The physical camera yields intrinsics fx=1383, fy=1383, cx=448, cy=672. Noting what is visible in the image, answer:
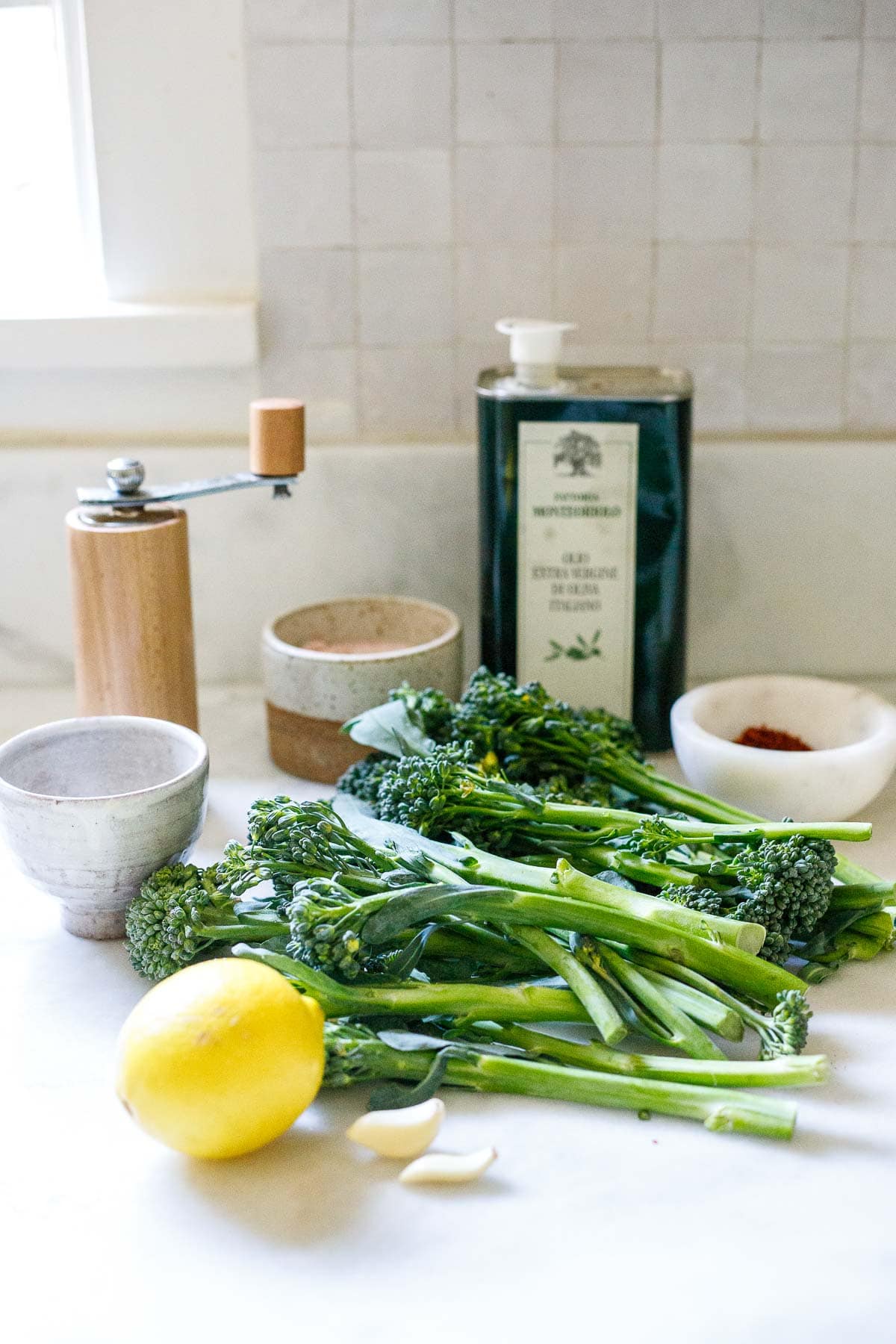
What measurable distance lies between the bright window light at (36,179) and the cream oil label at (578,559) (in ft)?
1.42

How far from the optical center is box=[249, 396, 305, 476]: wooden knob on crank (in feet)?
3.10

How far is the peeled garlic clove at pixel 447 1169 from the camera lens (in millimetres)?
608

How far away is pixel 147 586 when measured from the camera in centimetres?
93

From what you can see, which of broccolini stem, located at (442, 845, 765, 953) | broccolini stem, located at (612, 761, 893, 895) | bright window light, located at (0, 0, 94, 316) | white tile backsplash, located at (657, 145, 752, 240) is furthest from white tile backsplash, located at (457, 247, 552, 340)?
broccolini stem, located at (442, 845, 765, 953)

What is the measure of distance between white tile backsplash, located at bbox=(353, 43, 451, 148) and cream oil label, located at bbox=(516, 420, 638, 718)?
27 cm

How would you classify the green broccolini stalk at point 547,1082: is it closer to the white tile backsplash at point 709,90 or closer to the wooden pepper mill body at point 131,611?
the wooden pepper mill body at point 131,611

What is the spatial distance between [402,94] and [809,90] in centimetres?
32

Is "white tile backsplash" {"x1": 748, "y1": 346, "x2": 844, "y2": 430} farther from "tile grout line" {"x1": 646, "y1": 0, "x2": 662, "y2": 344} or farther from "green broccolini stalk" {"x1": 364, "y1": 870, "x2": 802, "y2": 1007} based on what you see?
"green broccolini stalk" {"x1": 364, "y1": 870, "x2": 802, "y2": 1007}

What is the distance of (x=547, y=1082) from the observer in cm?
66

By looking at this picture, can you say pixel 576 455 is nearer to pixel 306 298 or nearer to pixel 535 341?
pixel 535 341

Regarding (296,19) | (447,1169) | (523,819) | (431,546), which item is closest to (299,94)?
(296,19)

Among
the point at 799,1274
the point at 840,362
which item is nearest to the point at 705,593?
the point at 840,362

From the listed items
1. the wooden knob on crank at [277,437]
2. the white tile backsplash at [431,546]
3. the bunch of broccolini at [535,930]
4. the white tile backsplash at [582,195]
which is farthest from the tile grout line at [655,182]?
the bunch of broccolini at [535,930]

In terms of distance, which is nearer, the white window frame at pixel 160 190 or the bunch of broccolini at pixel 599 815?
the bunch of broccolini at pixel 599 815
